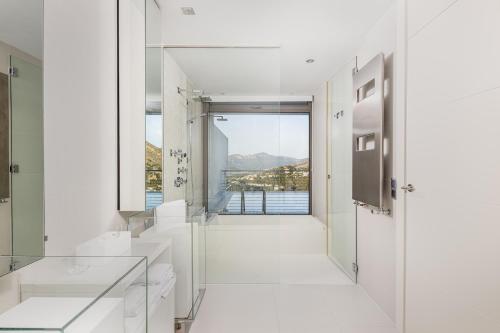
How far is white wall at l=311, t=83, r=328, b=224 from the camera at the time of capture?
13.3ft

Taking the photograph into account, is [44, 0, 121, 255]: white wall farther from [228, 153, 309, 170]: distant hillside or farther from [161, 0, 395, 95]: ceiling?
[228, 153, 309, 170]: distant hillside

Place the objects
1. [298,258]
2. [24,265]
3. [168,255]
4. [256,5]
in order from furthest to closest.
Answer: [298,258], [256,5], [168,255], [24,265]

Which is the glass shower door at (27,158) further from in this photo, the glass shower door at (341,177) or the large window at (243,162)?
the glass shower door at (341,177)

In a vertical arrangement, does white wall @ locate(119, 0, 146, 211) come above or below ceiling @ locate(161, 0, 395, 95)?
below

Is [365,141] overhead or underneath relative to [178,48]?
underneath

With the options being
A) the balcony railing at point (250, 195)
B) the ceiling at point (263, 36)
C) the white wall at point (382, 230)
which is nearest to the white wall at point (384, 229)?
the white wall at point (382, 230)

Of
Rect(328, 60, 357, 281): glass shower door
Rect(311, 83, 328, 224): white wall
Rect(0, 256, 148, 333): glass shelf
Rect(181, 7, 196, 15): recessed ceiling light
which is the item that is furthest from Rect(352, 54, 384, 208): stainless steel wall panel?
Rect(0, 256, 148, 333): glass shelf

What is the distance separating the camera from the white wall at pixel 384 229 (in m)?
2.14

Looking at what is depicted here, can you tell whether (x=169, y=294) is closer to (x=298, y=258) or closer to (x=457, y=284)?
(x=457, y=284)

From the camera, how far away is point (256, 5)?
2.06 metres

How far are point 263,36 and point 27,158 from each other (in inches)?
85.3

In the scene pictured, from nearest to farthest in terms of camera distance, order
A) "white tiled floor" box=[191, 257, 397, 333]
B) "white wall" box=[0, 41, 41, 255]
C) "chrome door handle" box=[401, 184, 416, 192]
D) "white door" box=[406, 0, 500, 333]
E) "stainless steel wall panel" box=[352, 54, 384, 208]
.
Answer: "white wall" box=[0, 41, 41, 255] → "white door" box=[406, 0, 500, 333] → "chrome door handle" box=[401, 184, 416, 192] → "white tiled floor" box=[191, 257, 397, 333] → "stainless steel wall panel" box=[352, 54, 384, 208]

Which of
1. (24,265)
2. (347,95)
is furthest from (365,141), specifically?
(24,265)

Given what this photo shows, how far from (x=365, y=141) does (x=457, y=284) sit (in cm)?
145
